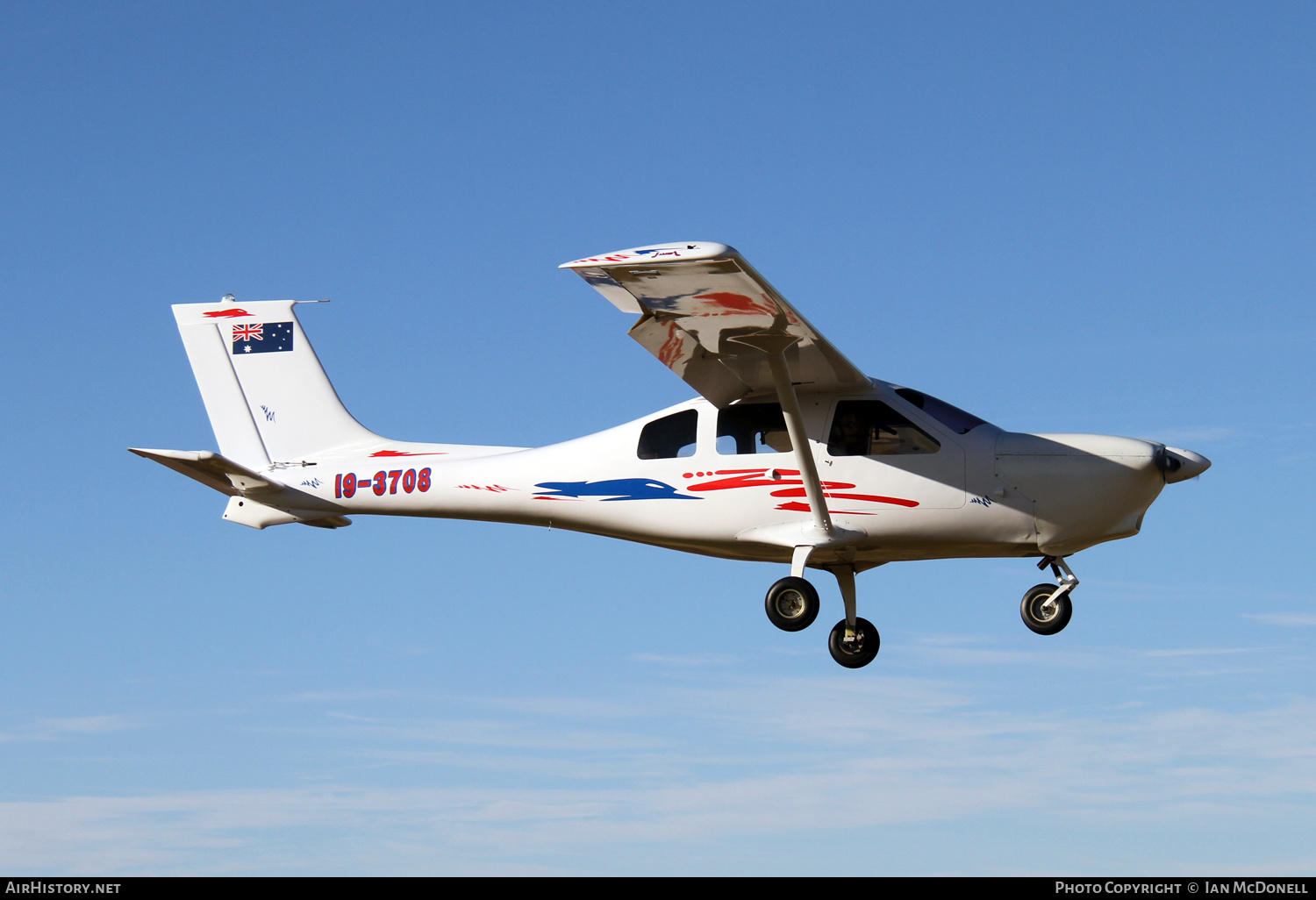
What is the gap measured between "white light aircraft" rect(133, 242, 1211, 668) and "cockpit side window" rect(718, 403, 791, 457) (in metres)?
0.01

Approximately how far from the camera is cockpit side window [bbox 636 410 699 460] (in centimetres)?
1387

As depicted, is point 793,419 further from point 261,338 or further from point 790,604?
point 261,338

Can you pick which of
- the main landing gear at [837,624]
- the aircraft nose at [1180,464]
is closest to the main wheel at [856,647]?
the main landing gear at [837,624]

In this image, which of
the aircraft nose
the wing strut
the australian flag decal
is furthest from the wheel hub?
the australian flag decal

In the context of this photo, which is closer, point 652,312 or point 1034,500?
point 652,312

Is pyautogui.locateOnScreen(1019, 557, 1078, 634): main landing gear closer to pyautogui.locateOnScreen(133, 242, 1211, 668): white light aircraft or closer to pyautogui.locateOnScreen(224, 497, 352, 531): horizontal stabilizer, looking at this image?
pyautogui.locateOnScreen(133, 242, 1211, 668): white light aircraft

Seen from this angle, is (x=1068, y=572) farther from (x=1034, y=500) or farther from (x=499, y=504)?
(x=499, y=504)

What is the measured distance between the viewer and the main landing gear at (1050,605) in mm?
13219

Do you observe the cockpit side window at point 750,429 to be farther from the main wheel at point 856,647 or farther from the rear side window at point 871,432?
the main wheel at point 856,647

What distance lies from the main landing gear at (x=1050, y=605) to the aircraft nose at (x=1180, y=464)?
126cm

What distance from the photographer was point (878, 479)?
43.5 ft

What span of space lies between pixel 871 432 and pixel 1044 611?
7.54 feet
